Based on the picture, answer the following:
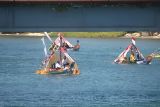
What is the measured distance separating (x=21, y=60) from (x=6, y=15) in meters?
96.6

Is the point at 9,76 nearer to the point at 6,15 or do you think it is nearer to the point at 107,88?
the point at 107,88

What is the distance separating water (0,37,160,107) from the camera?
2970 inches

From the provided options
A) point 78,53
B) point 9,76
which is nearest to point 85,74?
point 9,76

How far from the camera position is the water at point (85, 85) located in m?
75.4

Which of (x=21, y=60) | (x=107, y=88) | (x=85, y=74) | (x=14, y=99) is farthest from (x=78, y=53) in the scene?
(x=14, y=99)

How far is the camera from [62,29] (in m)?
36.9

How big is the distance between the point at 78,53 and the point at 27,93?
7651 centimetres

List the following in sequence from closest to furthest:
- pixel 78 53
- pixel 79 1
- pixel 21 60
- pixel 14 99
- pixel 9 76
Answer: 1. pixel 79 1
2. pixel 14 99
3. pixel 9 76
4. pixel 21 60
5. pixel 78 53

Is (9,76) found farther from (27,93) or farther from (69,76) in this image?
(27,93)

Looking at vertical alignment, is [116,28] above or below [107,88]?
above

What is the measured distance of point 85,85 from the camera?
3666 inches

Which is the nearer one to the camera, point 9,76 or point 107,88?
point 107,88

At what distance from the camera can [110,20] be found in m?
37.2

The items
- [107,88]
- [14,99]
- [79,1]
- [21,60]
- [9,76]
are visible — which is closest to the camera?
[79,1]
